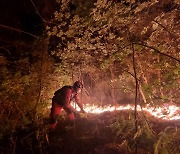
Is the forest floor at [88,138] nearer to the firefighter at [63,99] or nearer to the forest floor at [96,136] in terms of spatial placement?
the forest floor at [96,136]

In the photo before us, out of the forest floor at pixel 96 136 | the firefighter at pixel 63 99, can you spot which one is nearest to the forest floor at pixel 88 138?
the forest floor at pixel 96 136

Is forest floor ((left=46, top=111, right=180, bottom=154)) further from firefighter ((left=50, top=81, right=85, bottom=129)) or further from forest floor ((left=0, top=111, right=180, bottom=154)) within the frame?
firefighter ((left=50, top=81, right=85, bottom=129))

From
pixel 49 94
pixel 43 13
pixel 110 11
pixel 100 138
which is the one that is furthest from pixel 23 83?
pixel 43 13

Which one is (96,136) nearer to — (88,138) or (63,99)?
(88,138)

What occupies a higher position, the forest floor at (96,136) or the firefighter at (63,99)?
the firefighter at (63,99)

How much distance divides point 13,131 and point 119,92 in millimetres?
8954

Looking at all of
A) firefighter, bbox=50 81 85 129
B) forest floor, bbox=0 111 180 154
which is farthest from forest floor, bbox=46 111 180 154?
firefighter, bbox=50 81 85 129

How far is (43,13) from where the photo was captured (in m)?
12.5

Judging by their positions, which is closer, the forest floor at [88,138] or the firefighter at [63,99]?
the forest floor at [88,138]

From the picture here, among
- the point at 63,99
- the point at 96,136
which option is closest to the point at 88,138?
the point at 96,136

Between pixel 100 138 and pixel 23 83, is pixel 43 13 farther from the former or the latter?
pixel 100 138

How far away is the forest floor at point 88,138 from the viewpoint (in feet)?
19.7

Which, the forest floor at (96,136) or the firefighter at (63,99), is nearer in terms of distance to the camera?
the forest floor at (96,136)

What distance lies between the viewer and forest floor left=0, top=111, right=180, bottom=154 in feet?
19.7
